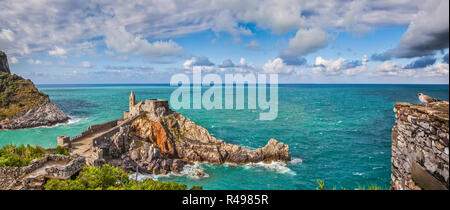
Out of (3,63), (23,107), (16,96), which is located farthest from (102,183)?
(3,63)

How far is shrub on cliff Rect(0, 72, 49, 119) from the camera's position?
67312 mm

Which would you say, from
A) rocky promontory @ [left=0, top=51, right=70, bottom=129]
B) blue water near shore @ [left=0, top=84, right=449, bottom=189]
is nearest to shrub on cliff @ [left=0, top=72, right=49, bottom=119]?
rocky promontory @ [left=0, top=51, right=70, bottom=129]

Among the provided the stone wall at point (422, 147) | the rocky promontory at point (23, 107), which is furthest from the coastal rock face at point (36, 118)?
the stone wall at point (422, 147)

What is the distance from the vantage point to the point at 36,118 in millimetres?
66375

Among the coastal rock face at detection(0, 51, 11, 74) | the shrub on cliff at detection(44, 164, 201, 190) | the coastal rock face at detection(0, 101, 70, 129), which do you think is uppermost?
the coastal rock face at detection(0, 51, 11, 74)

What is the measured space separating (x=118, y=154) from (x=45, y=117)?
48.9 meters

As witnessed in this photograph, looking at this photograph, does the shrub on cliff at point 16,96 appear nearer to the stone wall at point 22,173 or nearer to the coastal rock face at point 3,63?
the coastal rock face at point 3,63

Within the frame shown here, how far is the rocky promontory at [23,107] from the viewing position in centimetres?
6407

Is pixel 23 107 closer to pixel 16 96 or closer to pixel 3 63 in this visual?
pixel 16 96

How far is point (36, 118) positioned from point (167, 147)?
171ft

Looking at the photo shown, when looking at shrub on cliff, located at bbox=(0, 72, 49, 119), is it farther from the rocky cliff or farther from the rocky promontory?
the rocky cliff

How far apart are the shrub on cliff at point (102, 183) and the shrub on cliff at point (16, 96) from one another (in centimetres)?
7253

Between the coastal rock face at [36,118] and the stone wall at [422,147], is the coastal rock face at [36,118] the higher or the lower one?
the lower one

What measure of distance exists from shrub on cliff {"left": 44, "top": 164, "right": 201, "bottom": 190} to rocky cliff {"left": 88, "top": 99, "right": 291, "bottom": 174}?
19.2 metres
